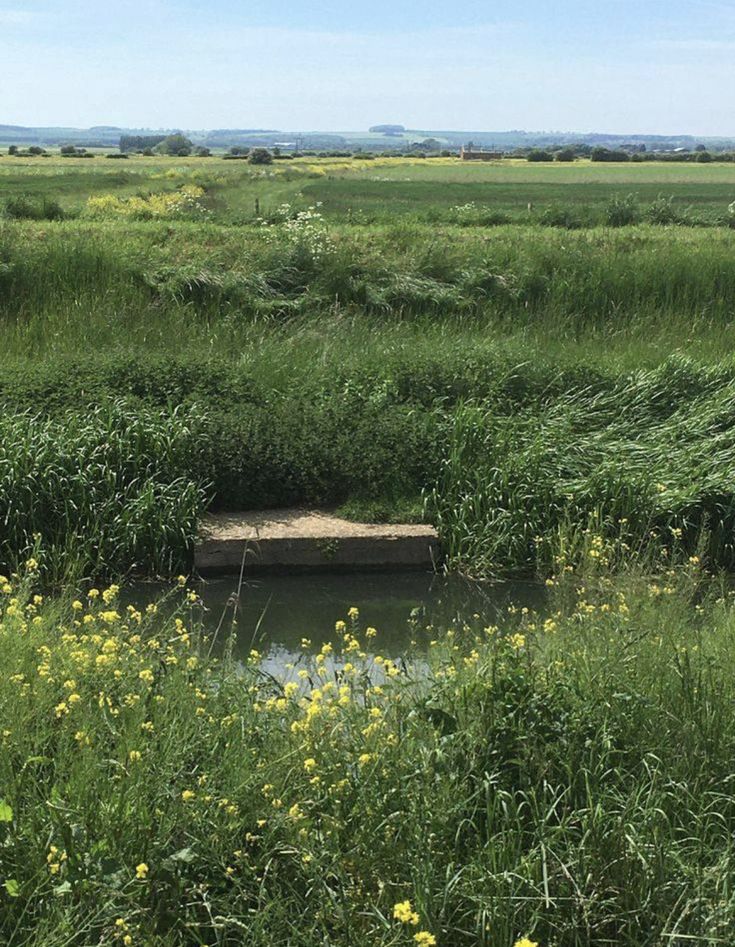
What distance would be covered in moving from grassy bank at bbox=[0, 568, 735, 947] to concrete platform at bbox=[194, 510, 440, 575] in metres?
3.30

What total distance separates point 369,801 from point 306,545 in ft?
15.2

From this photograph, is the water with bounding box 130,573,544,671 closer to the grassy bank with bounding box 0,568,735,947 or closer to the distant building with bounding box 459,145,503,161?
the grassy bank with bounding box 0,568,735,947

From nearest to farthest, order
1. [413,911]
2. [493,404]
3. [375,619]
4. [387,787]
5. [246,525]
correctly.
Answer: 1. [413,911]
2. [387,787]
3. [375,619]
4. [246,525]
5. [493,404]

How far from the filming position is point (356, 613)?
524cm

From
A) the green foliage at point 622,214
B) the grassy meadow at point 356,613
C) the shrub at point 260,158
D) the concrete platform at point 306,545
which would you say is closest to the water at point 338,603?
the concrete platform at point 306,545

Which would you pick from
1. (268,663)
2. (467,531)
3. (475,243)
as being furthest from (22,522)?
(475,243)

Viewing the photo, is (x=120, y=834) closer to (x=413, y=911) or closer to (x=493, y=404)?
(x=413, y=911)

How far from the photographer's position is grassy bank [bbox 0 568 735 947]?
11.3 feet

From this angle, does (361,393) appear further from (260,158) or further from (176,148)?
(176,148)

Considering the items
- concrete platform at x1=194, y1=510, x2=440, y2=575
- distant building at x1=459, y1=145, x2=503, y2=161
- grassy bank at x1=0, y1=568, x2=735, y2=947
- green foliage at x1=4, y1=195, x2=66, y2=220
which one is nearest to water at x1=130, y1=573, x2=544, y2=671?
concrete platform at x1=194, y1=510, x2=440, y2=575

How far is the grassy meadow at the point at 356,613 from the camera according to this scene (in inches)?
140

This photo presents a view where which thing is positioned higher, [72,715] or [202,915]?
[72,715]

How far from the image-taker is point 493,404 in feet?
32.6

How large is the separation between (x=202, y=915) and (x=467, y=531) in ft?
17.9
